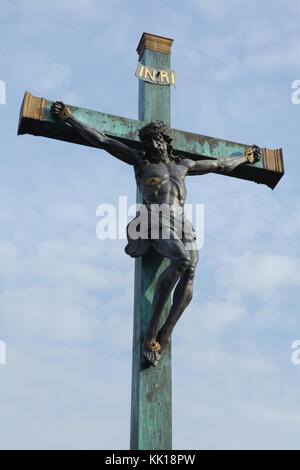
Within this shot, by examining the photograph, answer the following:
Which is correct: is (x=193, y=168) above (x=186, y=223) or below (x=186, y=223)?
above

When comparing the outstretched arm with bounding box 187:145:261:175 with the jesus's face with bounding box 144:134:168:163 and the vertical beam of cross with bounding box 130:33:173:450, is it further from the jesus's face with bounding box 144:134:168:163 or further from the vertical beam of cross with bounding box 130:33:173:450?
the vertical beam of cross with bounding box 130:33:173:450

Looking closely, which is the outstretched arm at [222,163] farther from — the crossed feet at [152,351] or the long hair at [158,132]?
the crossed feet at [152,351]

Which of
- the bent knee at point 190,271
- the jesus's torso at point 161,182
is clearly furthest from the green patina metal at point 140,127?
the bent knee at point 190,271

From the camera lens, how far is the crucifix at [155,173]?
17.6 feet

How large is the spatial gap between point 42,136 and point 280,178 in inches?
88.6

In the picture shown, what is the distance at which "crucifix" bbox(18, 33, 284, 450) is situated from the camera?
5.35 m

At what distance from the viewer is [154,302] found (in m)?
5.48

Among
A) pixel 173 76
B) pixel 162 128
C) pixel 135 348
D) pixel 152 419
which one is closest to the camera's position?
pixel 152 419

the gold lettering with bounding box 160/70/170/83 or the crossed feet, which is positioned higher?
the gold lettering with bounding box 160/70/170/83

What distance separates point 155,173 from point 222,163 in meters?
0.81

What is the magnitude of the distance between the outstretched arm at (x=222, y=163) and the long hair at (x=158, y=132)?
0.16 metres

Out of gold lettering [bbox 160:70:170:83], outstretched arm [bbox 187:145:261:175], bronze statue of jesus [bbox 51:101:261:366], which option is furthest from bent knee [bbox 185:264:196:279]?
gold lettering [bbox 160:70:170:83]
